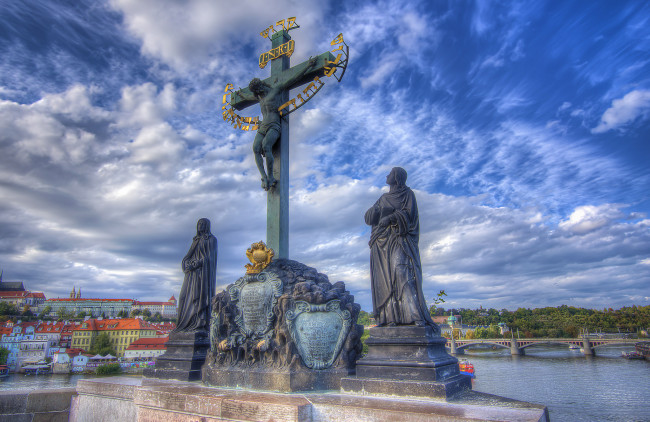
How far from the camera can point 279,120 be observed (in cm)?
832

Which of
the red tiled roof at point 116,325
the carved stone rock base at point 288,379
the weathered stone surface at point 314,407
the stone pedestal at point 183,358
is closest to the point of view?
the weathered stone surface at point 314,407

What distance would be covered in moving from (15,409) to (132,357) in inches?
2175

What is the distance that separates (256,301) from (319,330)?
121 cm

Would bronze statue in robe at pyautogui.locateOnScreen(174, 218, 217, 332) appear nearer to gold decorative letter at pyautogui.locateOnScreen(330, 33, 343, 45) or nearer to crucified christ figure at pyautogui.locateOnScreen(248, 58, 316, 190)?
crucified christ figure at pyautogui.locateOnScreen(248, 58, 316, 190)

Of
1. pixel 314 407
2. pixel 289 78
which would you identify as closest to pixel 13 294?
pixel 289 78

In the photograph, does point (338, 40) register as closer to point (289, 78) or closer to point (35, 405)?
point (289, 78)

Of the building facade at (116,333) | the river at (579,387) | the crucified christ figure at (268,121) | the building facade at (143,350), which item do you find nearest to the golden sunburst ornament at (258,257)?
the crucified christ figure at (268,121)

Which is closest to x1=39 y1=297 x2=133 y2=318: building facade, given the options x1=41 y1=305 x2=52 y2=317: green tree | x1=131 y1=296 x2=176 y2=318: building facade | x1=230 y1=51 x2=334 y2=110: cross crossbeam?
x1=131 y1=296 x2=176 y2=318: building facade

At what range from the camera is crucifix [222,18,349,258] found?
25.8ft

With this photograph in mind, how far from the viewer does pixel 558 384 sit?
33.1 metres

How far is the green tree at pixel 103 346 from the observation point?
62.1 metres

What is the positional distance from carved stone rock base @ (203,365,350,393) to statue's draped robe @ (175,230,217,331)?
6.79 feet

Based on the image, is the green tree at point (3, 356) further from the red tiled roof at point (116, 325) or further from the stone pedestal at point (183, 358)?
the stone pedestal at point (183, 358)

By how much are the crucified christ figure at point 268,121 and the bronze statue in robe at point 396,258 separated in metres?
2.97
